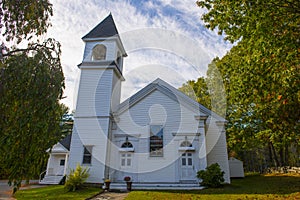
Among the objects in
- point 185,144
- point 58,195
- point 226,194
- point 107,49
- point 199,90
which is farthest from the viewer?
point 199,90

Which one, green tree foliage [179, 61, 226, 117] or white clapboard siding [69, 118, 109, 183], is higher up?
green tree foliage [179, 61, 226, 117]

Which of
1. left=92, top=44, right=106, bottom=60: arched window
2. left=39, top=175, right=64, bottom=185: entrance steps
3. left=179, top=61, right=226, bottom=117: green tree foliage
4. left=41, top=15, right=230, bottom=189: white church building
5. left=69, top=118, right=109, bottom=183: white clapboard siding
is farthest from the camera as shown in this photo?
left=179, top=61, right=226, bottom=117: green tree foliage

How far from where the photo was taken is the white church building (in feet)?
47.6

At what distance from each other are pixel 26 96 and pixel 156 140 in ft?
37.5

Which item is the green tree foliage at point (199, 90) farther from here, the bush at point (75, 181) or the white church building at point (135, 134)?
the bush at point (75, 181)

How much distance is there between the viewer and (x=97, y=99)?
53.2 feet

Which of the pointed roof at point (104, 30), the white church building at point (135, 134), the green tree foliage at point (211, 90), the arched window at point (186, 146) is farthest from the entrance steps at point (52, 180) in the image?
the green tree foliage at point (211, 90)

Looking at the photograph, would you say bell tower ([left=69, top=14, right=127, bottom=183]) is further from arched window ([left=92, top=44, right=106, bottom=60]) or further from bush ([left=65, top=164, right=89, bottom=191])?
bush ([left=65, top=164, right=89, bottom=191])

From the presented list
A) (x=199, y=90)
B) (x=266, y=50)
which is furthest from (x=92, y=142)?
(x=199, y=90)

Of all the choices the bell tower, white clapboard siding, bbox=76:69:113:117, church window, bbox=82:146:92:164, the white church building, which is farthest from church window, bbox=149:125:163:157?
church window, bbox=82:146:92:164

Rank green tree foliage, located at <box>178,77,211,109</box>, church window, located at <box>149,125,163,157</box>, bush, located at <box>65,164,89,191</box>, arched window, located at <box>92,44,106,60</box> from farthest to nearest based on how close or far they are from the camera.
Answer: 1. green tree foliage, located at <box>178,77,211,109</box>
2. arched window, located at <box>92,44,106,60</box>
3. church window, located at <box>149,125,163,157</box>
4. bush, located at <box>65,164,89,191</box>

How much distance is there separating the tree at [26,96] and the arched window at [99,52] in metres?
A: 13.3

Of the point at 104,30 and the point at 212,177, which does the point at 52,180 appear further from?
the point at 104,30

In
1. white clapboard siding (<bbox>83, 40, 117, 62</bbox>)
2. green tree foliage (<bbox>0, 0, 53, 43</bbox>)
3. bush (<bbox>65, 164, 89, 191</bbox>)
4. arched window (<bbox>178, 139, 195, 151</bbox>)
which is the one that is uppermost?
white clapboard siding (<bbox>83, 40, 117, 62</bbox>)
